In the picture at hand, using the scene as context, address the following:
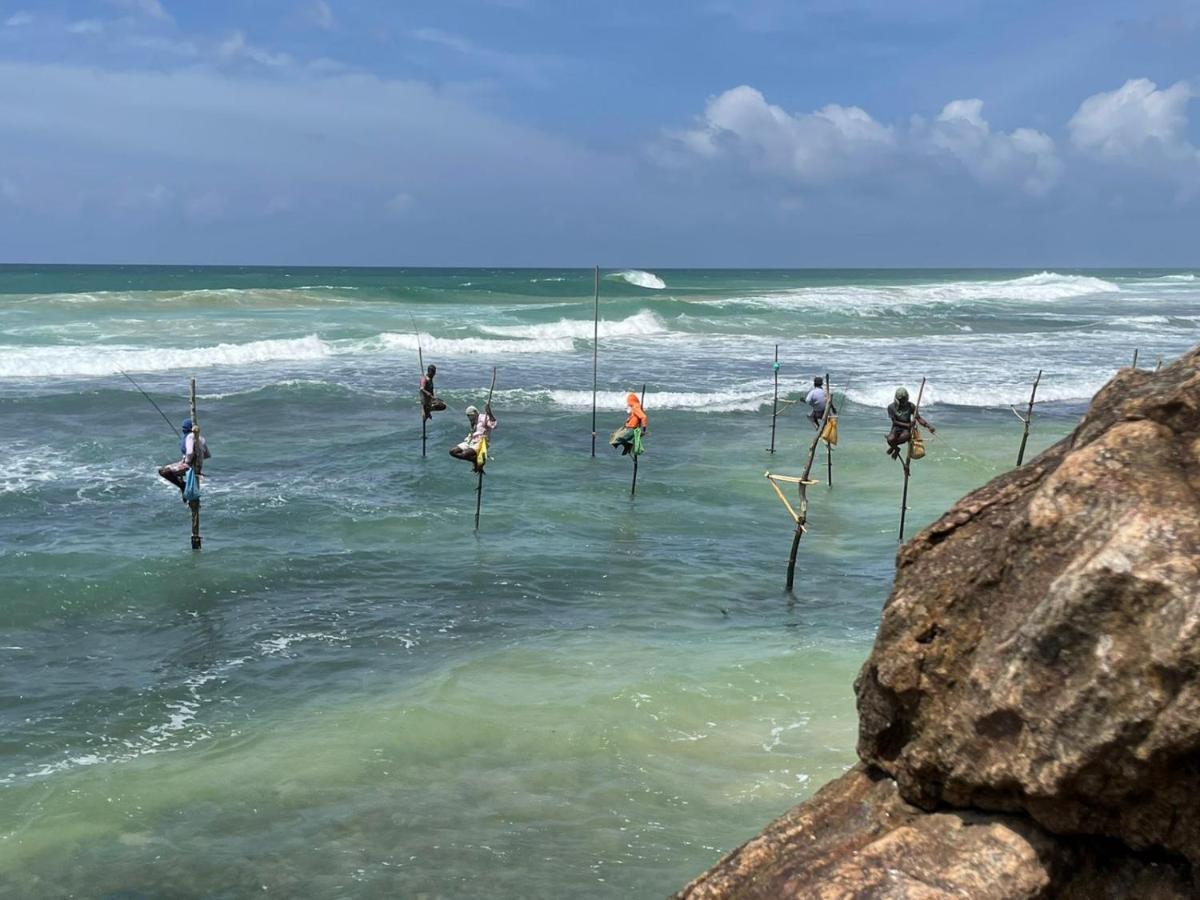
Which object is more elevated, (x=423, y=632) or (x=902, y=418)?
(x=902, y=418)

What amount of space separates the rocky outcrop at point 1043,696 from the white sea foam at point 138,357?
122 feet

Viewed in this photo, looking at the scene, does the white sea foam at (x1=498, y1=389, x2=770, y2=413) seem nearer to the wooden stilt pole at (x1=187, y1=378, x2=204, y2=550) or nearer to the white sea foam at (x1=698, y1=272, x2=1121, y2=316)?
the wooden stilt pole at (x1=187, y1=378, x2=204, y2=550)

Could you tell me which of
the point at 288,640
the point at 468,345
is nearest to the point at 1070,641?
the point at 288,640

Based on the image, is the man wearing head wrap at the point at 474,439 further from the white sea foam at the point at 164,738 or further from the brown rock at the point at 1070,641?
the brown rock at the point at 1070,641

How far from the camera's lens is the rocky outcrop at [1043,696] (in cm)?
369

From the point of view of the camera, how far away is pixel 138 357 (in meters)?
40.9

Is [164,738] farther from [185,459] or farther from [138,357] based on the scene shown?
[138,357]

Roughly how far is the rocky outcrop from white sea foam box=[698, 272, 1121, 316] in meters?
68.9

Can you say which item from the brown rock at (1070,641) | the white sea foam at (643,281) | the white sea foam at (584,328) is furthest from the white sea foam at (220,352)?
the white sea foam at (643,281)

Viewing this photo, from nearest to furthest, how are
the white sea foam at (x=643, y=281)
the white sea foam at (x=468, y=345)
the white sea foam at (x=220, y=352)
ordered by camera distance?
the white sea foam at (x=220, y=352), the white sea foam at (x=468, y=345), the white sea foam at (x=643, y=281)

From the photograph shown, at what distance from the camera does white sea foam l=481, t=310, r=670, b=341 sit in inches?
2164

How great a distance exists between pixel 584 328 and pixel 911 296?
137ft

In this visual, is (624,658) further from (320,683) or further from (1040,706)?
(1040,706)

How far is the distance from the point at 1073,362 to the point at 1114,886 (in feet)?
144
